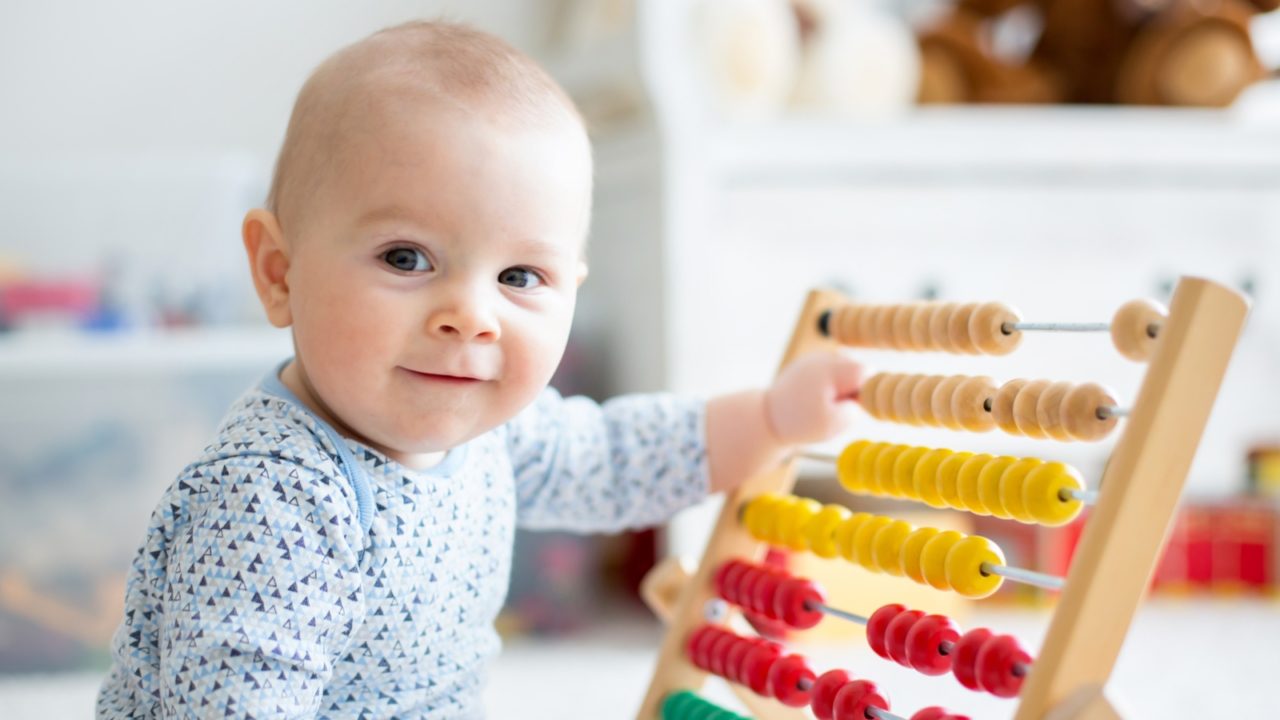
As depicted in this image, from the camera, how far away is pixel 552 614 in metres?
1.61

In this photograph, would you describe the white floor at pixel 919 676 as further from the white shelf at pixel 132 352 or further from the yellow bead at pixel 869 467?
the yellow bead at pixel 869 467

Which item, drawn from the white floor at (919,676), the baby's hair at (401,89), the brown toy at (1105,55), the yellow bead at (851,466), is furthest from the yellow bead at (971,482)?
the brown toy at (1105,55)

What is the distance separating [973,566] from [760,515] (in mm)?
215

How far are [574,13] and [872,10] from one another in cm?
55

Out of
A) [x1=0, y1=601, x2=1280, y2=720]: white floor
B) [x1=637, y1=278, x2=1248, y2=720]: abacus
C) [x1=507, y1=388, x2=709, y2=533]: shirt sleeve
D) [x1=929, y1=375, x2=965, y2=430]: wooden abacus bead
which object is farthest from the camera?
[x1=0, y1=601, x2=1280, y2=720]: white floor

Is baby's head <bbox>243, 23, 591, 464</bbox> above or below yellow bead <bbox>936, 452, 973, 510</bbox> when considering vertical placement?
above

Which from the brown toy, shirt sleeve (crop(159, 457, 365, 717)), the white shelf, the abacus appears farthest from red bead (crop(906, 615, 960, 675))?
the brown toy

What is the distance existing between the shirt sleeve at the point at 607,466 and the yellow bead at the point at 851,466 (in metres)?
0.10

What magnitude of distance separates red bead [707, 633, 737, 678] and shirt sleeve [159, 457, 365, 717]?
0.29m

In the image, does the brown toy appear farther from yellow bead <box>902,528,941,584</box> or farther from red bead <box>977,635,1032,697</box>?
red bead <box>977,635,1032,697</box>

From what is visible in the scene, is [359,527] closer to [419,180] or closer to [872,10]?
[419,180]

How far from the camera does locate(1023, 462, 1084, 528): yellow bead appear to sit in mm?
707

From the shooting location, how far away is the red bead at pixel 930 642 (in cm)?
75

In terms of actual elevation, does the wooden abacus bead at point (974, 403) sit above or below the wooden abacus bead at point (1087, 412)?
below
